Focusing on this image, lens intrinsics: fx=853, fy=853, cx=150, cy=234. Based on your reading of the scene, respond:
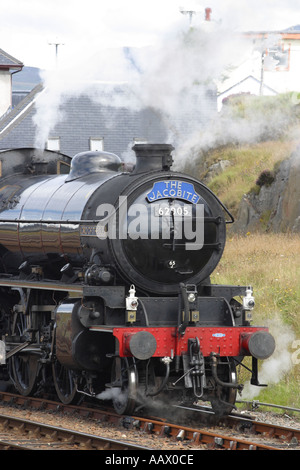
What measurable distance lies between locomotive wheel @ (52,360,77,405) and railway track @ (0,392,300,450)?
0.69ft

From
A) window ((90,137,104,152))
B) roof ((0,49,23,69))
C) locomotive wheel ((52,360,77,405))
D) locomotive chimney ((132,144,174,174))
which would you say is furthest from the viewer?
roof ((0,49,23,69))

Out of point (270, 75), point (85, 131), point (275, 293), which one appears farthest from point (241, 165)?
point (270, 75)

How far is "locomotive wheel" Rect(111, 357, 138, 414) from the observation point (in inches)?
345

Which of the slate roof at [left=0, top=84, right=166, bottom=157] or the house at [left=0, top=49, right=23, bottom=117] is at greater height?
the house at [left=0, top=49, right=23, bottom=117]

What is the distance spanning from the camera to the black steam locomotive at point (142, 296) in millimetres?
8922

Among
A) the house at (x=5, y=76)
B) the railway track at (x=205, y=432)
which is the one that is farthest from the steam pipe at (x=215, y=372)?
the house at (x=5, y=76)

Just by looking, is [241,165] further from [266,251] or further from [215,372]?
[215,372]

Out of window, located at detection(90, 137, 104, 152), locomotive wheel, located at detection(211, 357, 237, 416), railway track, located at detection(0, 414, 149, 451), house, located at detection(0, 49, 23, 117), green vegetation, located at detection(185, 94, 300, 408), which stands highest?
house, located at detection(0, 49, 23, 117)

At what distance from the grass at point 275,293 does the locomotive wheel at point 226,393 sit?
107 cm

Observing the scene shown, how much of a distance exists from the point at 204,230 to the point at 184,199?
0.42 metres

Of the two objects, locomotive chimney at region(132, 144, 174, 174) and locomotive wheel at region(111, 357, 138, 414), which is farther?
locomotive chimney at region(132, 144, 174, 174)

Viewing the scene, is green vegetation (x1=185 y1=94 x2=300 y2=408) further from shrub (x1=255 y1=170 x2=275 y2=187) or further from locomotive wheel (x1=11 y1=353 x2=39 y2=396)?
locomotive wheel (x1=11 y1=353 x2=39 y2=396)

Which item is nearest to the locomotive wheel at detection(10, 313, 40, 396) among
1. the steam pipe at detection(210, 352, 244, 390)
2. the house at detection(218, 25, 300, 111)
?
the steam pipe at detection(210, 352, 244, 390)
